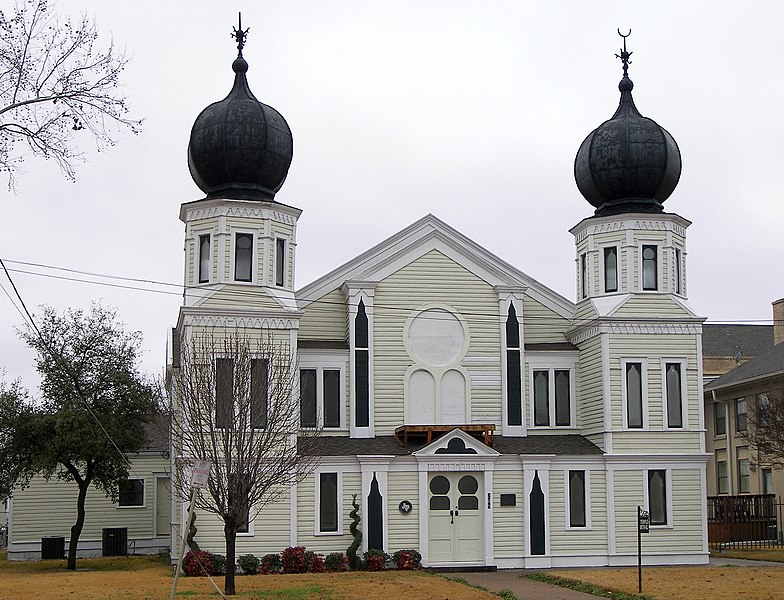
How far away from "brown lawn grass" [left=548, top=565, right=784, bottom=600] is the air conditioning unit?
58.2ft

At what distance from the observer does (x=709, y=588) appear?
82.5ft

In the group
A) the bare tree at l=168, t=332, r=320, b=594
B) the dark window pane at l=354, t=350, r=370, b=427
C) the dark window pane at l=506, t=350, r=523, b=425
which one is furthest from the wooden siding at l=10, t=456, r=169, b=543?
the bare tree at l=168, t=332, r=320, b=594

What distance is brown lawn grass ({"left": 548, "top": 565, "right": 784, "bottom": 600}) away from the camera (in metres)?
23.7

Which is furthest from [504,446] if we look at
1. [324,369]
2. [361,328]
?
[324,369]

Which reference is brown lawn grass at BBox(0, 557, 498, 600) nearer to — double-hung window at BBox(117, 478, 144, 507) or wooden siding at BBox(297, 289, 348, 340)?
wooden siding at BBox(297, 289, 348, 340)

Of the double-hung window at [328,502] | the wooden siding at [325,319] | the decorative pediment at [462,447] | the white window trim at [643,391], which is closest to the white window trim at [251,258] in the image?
the wooden siding at [325,319]

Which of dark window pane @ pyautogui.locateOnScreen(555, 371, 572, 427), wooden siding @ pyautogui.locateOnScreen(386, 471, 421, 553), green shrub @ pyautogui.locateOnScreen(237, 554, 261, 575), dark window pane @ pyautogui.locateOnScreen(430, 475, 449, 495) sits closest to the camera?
green shrub @ pyautogui.locateOnScreen(237, 554, 261, 575)

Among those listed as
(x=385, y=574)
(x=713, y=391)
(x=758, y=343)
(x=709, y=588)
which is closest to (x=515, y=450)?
(x=385, y=574)

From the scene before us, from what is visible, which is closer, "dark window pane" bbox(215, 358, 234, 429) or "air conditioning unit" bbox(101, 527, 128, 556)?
"dark window pane" bbox(215, 358, 234, 429)

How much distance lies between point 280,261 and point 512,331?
732 cm

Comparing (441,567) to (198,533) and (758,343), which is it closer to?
(198,533)

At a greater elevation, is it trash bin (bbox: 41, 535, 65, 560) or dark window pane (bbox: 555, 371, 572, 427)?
dark window pane (bbox: 555, 371, 572, 427)

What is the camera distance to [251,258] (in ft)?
107

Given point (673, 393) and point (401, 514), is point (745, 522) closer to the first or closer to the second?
point (673, 393)
